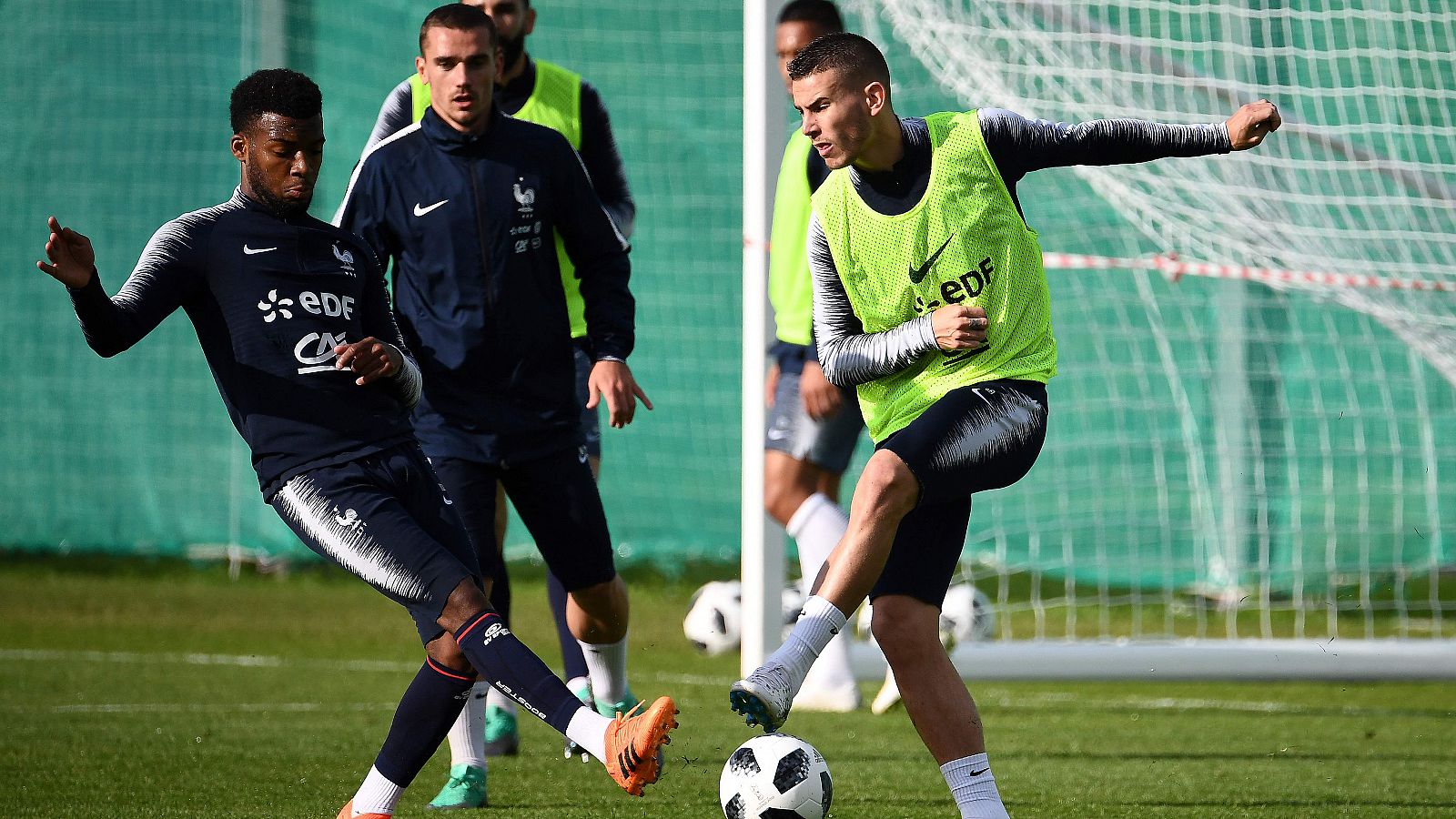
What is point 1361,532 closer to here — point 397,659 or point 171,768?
point 397,659

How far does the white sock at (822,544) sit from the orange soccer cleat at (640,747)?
321cm

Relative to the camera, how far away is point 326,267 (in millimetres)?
4020

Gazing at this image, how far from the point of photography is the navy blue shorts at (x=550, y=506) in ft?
15.9

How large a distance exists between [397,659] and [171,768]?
3556 mm

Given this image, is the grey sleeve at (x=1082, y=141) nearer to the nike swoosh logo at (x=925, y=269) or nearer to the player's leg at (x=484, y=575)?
the nike swoosh logo at (x=925, y=269)

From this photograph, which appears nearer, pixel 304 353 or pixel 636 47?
pixel 304 353

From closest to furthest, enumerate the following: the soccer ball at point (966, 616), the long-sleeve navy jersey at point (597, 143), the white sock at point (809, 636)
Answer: the white sock at point (809, 636) < the long-sleeve navy jersey at point (597, 143) < the soccer ball at point (966, 616)

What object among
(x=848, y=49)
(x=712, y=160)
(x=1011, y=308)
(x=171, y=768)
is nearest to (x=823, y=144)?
(x=848, y=49)

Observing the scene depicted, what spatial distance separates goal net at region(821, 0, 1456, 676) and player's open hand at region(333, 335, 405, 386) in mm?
3646

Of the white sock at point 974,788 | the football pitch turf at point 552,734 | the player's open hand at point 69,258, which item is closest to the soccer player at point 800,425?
the football pitch turf at point 552,734

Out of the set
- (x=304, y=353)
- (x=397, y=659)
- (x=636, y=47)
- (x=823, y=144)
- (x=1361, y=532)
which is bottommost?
(x=397, y=659)

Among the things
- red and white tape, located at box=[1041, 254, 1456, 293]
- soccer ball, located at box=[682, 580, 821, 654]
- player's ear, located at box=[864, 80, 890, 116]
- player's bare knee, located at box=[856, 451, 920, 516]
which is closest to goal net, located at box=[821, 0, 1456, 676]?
red and white tape, located at box=[1041, 254, 1456, 293]

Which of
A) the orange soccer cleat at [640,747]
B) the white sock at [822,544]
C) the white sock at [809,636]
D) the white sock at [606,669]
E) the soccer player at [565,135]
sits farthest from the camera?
the white sock at [822,544]

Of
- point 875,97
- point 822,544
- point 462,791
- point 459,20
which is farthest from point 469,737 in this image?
point 822,544
